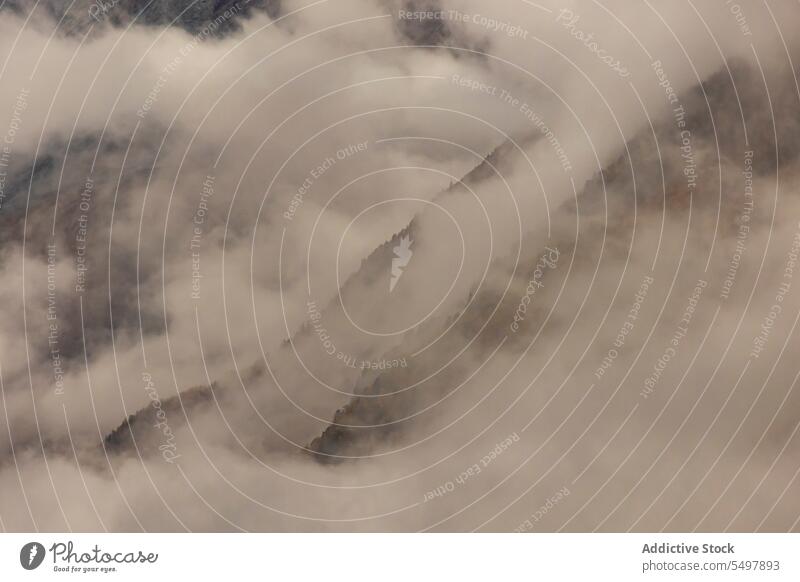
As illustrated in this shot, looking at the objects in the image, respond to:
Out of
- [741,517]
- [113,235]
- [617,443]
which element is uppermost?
[113,235]

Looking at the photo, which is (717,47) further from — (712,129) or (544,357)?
(544,357)

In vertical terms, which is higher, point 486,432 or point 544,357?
point 544,357

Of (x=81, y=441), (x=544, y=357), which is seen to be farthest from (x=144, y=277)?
(x=544, y=357)

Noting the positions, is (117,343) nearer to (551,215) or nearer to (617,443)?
(551,215)

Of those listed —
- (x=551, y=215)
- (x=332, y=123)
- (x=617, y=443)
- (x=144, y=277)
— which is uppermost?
(x=332, y=123)

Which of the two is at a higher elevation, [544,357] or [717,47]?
[717,47]

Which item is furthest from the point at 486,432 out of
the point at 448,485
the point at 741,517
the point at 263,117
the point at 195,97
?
the point at 195,97
